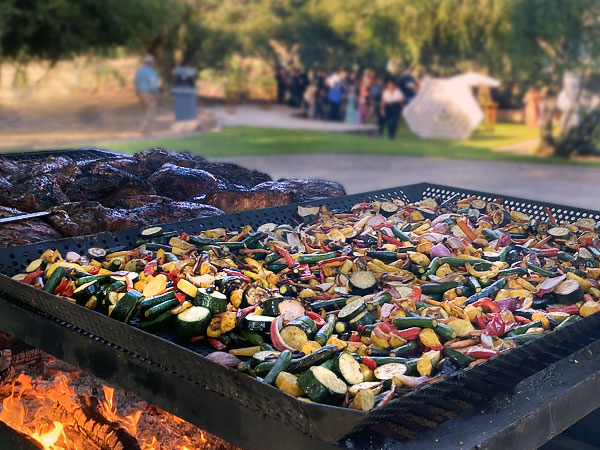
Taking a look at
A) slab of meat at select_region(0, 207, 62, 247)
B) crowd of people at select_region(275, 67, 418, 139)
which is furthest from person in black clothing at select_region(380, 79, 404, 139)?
slab of meat at select_region(0, 207, 62, 247)

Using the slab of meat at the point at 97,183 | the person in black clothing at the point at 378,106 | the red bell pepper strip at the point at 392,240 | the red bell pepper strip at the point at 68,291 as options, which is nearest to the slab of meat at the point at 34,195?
the slab of meat at the point at 97,183

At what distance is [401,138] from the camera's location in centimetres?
2558

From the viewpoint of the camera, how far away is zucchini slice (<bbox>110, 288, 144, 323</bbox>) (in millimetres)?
3025

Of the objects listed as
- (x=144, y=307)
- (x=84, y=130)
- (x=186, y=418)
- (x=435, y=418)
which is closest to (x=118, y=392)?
(x=144, y=307)

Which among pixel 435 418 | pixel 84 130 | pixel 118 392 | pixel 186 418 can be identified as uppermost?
pixel 435 418

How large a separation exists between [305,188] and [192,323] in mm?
2663

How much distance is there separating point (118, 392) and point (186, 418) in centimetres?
110

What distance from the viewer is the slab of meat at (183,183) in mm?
5375

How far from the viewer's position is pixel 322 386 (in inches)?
92.0

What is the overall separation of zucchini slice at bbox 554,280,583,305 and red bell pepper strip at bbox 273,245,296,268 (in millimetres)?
1245

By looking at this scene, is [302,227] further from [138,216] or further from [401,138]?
[401,138]

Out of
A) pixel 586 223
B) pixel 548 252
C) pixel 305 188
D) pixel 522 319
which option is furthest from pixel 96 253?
pixel 586 223

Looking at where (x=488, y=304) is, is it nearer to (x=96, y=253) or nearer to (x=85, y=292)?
(x=85, y=292)

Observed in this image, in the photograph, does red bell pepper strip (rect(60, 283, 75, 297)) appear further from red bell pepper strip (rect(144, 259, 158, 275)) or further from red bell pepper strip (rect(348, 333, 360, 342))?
red bell pepper strip (rect(348, 333, 360, 342))
